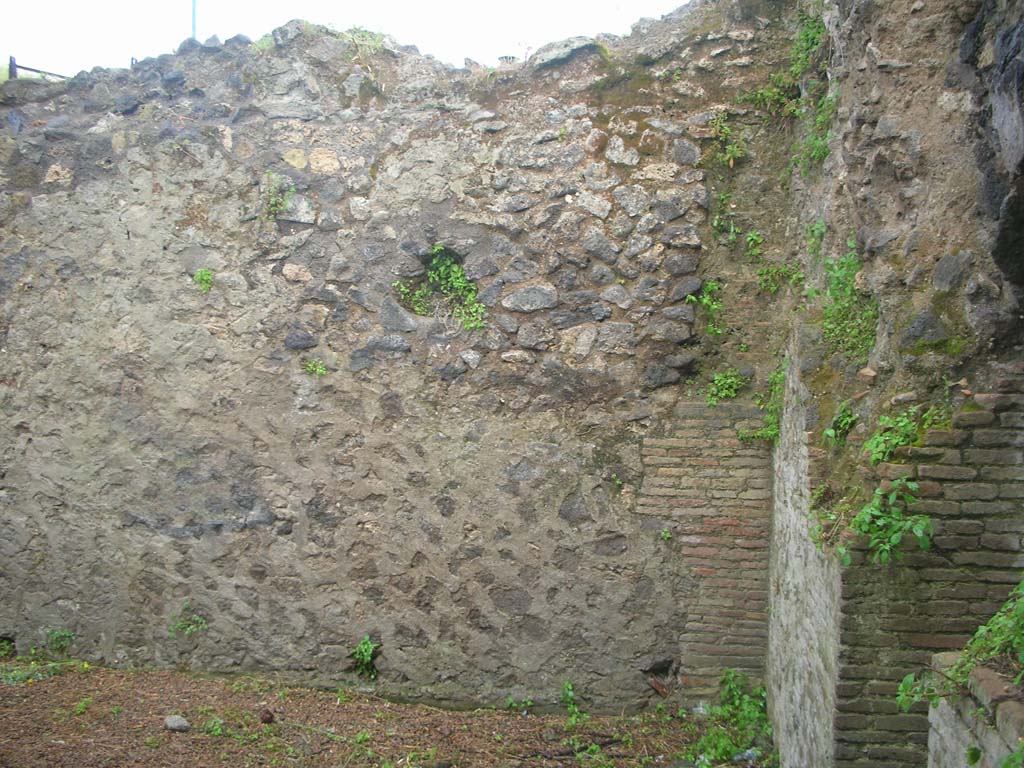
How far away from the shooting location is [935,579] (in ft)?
10.2

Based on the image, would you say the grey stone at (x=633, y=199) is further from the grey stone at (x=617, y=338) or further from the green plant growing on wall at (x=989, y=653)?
the green plant growing on wall at (x=989, y=653)

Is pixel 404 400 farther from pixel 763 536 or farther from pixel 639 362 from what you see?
pixel 763 536

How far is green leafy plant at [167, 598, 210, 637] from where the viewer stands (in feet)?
17.4

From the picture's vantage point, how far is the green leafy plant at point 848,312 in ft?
12.3

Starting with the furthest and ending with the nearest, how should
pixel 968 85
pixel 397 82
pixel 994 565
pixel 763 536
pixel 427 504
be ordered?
pixel 397 82, pixel 427 504, pixel 763 536, pixel 968 85, pixel 994 565

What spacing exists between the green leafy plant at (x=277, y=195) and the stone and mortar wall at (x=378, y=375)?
0.03 meters

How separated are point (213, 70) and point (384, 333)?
2139mm

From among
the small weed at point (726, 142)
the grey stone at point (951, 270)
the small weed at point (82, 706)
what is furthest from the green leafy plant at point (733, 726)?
the small weed at point (82, 706)

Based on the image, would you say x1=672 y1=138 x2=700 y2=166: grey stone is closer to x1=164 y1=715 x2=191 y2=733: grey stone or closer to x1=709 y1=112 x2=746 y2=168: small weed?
x1=709 y1=112 x2=746 y2=168: small weed

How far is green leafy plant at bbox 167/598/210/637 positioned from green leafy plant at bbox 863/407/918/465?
399cm

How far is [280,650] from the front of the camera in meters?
5.25

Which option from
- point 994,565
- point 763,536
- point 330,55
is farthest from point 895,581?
point 330,55

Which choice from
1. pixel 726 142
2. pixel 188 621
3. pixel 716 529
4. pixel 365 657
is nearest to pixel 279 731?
pixel 365 657

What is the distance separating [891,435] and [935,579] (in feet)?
1.75
